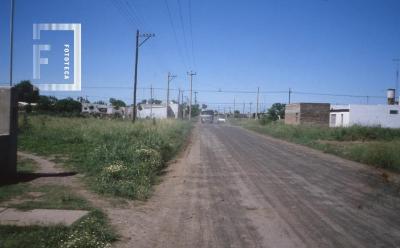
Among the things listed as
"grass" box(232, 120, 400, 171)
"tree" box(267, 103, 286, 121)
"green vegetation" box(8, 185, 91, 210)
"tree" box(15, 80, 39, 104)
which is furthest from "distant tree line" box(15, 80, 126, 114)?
"green vegetation" box(8, 185, 91, 210)

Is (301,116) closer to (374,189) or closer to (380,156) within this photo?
(380,156)

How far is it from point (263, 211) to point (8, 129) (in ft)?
24.3

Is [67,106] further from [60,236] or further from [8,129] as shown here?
[60,236]

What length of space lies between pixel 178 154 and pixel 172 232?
46.8ft

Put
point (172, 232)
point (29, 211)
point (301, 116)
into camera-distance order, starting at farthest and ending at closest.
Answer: point (301, 116), point (29, 211), point (172, 232)

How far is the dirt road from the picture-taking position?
7.09 meters

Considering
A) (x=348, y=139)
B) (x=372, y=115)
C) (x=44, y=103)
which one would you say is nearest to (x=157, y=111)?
(x=44, y=103)

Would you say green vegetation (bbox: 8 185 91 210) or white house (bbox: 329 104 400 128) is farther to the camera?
white house (bbox: 329 104 400 128)

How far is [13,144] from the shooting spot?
39.6 feet

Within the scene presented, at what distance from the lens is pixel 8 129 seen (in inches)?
468

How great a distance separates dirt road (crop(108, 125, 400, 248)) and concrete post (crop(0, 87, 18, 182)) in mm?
4126

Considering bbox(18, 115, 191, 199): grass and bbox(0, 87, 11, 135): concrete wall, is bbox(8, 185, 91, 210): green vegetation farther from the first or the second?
bbox(0, 87, 11, 135): concrete wall

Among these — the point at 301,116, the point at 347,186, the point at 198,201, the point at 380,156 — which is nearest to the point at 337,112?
the point at 301,116

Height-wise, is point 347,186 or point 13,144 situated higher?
point 13,144
